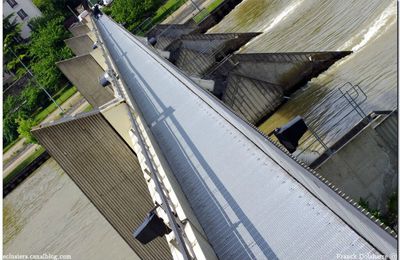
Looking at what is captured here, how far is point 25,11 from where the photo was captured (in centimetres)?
7381

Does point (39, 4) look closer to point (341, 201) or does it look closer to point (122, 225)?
point (122, 225)

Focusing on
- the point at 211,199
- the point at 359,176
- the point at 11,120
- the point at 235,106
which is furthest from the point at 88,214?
the point at 11,120

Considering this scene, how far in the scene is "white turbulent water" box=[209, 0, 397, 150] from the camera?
19109 mm

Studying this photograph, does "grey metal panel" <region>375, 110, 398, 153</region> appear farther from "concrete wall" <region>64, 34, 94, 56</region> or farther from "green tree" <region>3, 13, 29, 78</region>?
"green tree" <region>3, 13, 29, 78</region>

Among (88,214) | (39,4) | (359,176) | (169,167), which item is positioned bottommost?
(359,176)

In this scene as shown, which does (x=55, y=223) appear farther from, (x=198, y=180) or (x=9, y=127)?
(x=9, y=127)

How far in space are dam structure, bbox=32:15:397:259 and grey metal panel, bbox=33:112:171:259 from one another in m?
0.03

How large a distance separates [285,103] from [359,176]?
8.73 m

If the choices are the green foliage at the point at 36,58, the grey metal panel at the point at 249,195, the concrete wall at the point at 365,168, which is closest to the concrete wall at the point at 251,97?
the concrete wall at the point at 365,168

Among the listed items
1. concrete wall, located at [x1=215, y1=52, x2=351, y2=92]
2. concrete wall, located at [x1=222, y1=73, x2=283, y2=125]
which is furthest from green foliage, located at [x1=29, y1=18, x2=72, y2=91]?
concrete wall, located at [x1=222, y1=73, x2=283, y2=125]

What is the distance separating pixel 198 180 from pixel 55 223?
78.6 feet

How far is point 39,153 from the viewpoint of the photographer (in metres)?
43.2

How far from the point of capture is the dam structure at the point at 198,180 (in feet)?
22.1

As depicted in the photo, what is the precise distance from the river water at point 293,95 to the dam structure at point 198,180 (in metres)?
6.92
